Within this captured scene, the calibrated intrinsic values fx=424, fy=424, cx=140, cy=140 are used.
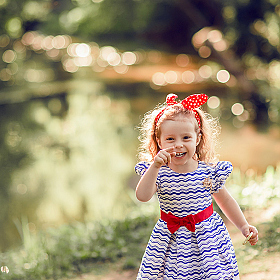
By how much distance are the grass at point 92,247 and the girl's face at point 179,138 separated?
5.01 ft

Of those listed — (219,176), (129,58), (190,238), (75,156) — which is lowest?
(190,238)

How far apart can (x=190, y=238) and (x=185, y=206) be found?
16 cm

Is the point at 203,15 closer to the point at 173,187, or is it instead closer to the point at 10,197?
the point at 10,197

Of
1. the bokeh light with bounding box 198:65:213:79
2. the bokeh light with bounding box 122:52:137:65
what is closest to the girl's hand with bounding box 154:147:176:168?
the bokeh light with bounding box 198:65:213:79

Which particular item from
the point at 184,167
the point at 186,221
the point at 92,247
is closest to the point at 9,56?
the point at 92,247

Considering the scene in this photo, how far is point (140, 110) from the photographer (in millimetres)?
10375

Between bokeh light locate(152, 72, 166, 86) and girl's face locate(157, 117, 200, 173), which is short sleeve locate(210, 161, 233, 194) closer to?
girl's face locate(157, 117, 200, 173)

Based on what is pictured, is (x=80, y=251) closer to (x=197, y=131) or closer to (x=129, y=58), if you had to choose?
(x=197, y=131)

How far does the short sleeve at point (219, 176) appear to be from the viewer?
7.10 ft

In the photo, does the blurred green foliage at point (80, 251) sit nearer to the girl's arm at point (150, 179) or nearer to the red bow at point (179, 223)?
the red bow at point (179, 223)

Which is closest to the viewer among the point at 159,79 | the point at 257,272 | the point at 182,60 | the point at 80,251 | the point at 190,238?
the point at 190,238

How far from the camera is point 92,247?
3652 mm

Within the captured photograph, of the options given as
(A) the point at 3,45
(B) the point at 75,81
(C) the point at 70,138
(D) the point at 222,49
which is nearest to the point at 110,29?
(A) the point at 3,45

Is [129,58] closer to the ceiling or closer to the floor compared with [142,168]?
closer to the ceiling
